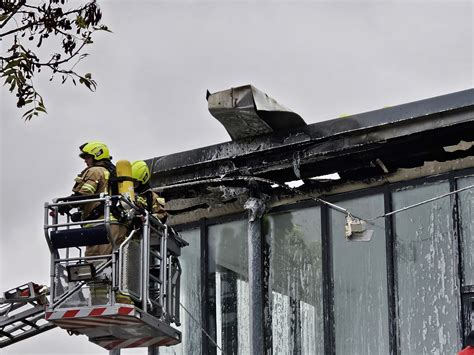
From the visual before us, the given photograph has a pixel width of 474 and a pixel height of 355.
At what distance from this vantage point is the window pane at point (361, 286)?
52.7 feet

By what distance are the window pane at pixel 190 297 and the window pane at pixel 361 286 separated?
2.21 meters

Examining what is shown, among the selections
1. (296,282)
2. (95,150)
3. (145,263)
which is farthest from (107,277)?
(296,282)

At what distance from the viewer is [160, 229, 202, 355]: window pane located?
1797 centimetres

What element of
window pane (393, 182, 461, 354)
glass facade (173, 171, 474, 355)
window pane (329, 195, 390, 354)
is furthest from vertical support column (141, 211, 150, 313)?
window pane (393, 182, 461, 354)

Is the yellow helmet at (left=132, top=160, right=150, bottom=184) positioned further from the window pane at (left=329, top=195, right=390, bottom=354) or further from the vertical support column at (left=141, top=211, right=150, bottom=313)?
the window pane at (left=329, top=195, right=390, bottom=354)

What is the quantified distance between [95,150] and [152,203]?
890 millimetres

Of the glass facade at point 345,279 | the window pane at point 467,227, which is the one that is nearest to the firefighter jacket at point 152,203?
the glass facade at point 345,279

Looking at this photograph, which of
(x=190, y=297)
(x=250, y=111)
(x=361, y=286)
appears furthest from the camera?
(x=190, y=297)

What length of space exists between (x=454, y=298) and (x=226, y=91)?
3655mm

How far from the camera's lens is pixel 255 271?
1705 cm

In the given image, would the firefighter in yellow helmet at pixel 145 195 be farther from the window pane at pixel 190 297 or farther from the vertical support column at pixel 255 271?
the window pane at pixel 190 297

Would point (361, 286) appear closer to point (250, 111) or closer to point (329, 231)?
point (329, 231)

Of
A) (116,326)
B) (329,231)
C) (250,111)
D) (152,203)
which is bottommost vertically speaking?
(116,326)

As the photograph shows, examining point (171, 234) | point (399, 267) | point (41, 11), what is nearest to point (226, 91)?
point (171, 234)
